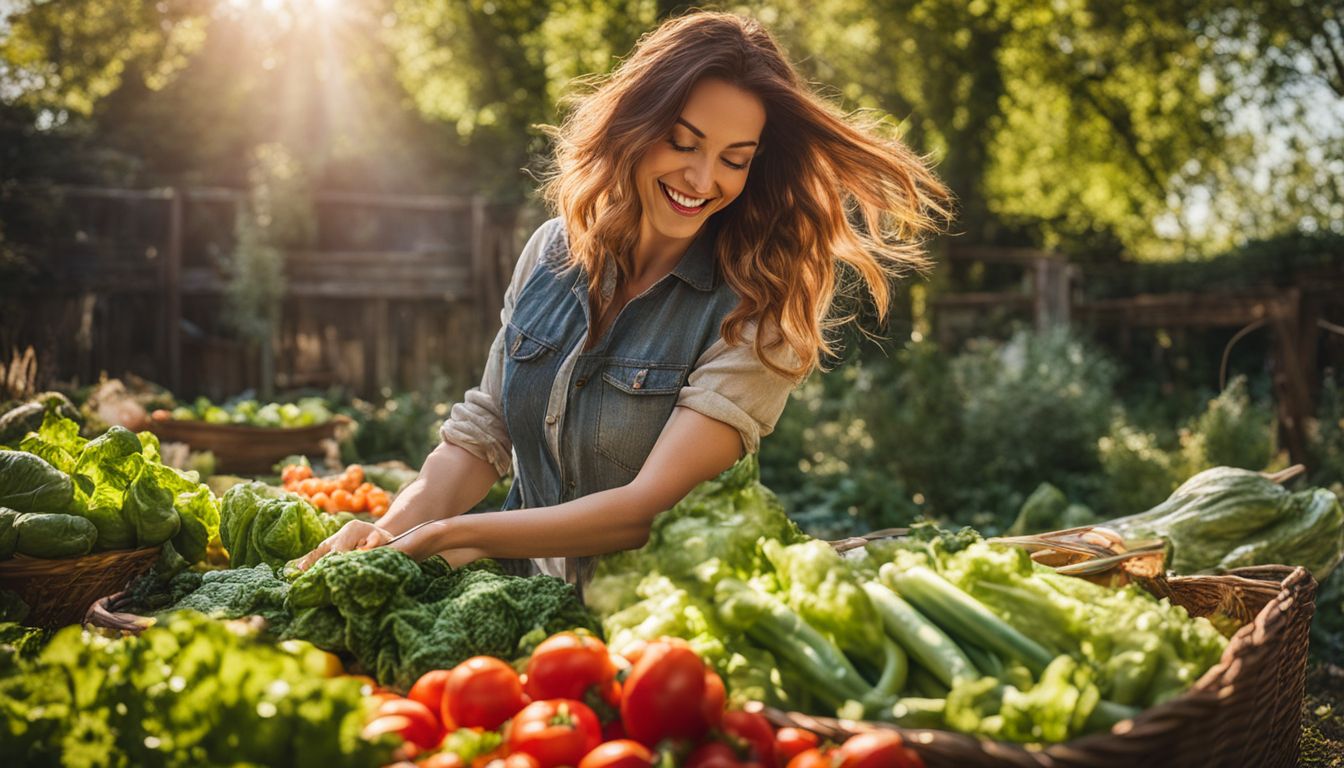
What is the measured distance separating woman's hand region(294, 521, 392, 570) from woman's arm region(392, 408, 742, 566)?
121 millimetres

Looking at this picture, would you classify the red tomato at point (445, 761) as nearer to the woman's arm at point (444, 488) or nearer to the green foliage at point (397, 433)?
the woman's arm at point (444, 488)

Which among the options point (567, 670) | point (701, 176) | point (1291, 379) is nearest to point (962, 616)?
point (567, 670)

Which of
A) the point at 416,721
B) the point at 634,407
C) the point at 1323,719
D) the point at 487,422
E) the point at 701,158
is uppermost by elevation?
the point at 701,158

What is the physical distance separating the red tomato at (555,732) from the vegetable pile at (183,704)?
202 mm

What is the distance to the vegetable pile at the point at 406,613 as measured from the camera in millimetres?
1898

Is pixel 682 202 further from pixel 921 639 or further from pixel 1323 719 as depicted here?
pixel 1323 719

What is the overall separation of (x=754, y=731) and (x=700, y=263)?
1633 millimetres

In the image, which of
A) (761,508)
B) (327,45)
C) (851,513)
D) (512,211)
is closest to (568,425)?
(761,508)

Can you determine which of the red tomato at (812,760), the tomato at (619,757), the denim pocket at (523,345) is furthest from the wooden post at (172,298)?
the red tomato at (812,760)

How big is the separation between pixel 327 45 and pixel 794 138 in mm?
19308

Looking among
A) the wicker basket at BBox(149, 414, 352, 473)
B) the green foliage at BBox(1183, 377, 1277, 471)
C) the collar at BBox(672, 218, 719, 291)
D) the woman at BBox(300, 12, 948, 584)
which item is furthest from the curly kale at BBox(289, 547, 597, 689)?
the green foliage at BBox(1183, 377, 1277, 471)

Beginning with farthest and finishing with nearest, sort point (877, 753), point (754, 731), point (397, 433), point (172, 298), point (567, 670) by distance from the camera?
1. point (172, 298)
2. point (397, 433)
3. point (567, 670)
4. point (754, 731)
5. point (877, 753)

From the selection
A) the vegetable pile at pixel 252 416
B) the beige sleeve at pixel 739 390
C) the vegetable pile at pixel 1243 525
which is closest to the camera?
the beige sleeve at pixel 739 390

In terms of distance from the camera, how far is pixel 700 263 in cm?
293
